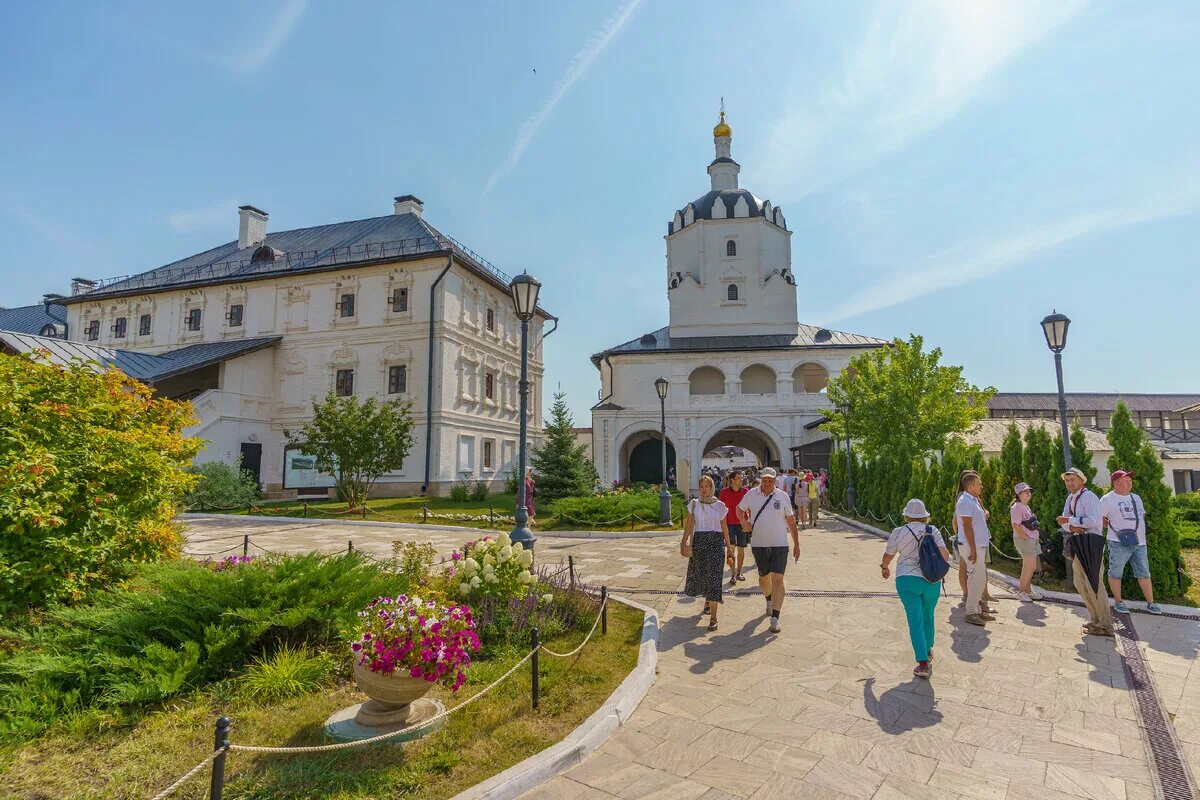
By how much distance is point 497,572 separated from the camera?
21.7ft

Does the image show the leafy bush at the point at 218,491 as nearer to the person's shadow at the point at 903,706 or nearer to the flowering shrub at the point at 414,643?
the flowering shrub at the point at 414,643

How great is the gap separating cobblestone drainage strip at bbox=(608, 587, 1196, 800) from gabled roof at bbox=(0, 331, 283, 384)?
2942cm

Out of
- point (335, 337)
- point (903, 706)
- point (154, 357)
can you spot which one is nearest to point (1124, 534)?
point (903, 706)

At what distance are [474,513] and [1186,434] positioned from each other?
48.9 meters

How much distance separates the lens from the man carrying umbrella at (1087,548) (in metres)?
7.05

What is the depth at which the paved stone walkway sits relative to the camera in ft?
12.7

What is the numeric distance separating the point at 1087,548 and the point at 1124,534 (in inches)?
35.4

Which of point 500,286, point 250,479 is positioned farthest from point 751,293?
point 250,479

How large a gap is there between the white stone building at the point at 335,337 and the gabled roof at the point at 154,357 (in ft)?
0.72

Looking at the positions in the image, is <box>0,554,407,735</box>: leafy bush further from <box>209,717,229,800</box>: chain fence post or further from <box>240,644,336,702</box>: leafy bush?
<box>209,717,229,800</box>: chain fence post

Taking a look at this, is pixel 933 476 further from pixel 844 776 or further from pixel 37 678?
pixel 37 678

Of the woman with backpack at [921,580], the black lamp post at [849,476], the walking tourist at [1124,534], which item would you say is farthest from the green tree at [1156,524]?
the black lamp post at [849,476]

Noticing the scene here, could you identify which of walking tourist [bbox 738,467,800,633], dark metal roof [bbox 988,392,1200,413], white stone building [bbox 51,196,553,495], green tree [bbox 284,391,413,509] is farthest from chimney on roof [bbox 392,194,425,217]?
dark metal roof [bbox 988,392,1200,413]

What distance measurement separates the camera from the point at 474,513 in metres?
20.7
